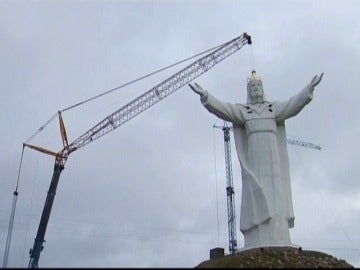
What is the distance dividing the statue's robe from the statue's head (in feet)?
1.27

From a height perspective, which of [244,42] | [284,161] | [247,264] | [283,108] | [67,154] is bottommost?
[247,264]

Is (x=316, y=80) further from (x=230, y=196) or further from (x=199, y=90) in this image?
(x=230, y=196)

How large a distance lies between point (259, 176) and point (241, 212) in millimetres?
1761

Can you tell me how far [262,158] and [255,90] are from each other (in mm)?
3355

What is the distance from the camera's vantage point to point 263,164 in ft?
83.4

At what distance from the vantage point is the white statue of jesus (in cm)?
2448

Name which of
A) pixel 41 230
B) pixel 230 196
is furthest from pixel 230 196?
pixel 41 230

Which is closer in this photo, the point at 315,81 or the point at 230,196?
the point at 315,81

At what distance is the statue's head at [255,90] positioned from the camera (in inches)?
1049

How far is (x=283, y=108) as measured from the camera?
26.1 meters

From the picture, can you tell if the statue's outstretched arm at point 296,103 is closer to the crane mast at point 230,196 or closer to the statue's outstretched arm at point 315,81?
the statue's outstretched arm at point 315,81

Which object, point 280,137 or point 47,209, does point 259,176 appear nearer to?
point 280,137

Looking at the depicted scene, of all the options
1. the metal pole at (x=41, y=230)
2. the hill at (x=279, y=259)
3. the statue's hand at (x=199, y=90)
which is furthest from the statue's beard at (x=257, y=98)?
the metal pole at (x=41, y=230)

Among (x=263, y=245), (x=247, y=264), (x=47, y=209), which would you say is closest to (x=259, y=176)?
(x=263, y=245)
